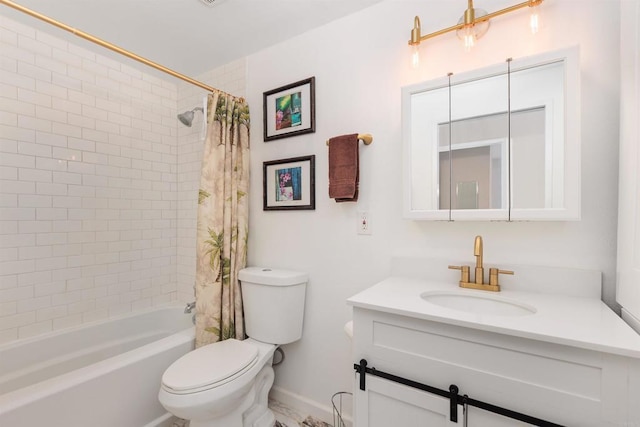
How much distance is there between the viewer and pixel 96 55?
2.06 m

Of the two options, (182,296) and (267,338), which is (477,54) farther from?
(182,296)

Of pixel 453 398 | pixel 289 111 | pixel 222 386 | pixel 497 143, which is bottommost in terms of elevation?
pixel 222 386

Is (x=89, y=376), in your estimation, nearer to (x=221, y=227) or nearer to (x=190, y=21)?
(x=221, y=227)

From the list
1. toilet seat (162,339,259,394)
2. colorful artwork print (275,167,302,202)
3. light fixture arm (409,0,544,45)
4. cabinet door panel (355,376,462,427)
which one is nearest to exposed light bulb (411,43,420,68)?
light fixture arm (409,0,544,45)

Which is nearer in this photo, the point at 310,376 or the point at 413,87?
the point at 413,87

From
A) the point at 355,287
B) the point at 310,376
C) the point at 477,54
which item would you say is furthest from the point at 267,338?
the point at 477,54

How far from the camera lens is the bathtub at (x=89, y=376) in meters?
1.21

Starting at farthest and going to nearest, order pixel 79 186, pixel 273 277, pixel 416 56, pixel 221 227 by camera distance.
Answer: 1. pixel 79 186
2. pixel 221 227
3. pixel 273 277
4. pixel 416 56

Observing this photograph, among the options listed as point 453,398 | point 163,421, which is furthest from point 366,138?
point 163,421

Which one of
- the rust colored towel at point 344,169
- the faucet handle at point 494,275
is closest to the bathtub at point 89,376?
the rust colored towel at point 344,169

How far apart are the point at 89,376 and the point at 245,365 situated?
2.30 ft

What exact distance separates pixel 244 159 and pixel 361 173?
0.84 metres

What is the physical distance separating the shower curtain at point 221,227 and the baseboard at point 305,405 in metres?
0.44

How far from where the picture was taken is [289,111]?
1.84 meters
